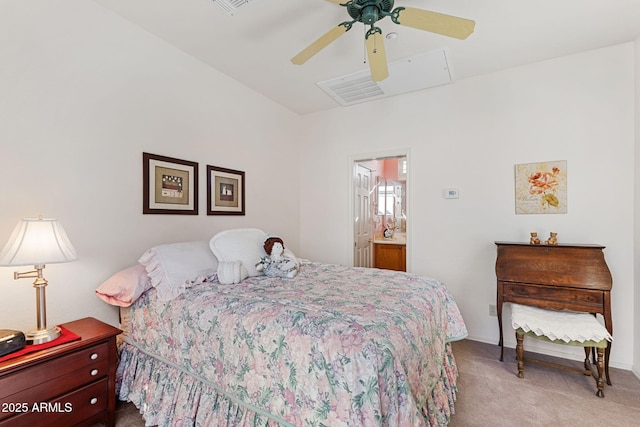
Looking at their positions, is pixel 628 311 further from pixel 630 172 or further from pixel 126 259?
pixel 126 259

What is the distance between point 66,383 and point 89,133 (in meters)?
1.58

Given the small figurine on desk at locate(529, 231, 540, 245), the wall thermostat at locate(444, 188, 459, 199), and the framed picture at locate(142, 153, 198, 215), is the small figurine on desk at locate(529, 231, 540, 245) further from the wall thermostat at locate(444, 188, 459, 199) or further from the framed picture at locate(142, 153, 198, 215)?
the framed picture at locate(142, 153, 198, 215)

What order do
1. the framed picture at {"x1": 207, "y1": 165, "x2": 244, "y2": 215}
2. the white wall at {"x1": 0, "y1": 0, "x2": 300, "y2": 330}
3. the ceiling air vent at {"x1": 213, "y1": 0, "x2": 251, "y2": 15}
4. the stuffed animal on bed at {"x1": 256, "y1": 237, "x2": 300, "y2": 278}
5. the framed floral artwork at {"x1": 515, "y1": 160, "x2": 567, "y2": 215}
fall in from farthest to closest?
the framed picture at {"x1": 207, "y1": 165, "x2": 244, "y2": 215} → the framed floral artwork at {"x1": 515, "y1": 160, "x2": 567, "y2": 215} → the stuffed animal on bed at {"x1": 256, "y1": 237, "x2": 300, "y2": 278} → the ceiling air vent at {"x1": 213, "y1": 0, "x2": 251, "y2": 15} → the white wall at {"x1": 0, "y1": 0, "x2": 300, "y2": 330}

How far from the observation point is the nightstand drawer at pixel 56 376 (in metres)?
1.32

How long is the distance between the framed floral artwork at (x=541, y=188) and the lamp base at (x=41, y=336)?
12.2ft

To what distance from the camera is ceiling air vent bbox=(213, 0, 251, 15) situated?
1.96m

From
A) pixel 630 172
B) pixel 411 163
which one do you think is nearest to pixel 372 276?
pixel 411 163

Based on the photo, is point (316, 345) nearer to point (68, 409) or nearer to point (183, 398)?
point (183, 398)

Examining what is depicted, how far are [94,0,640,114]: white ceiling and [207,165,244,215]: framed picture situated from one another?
42.1 inches

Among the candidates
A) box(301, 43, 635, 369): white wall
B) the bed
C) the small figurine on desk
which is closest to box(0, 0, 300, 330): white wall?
the bed

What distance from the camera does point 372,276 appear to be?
7.54 feet

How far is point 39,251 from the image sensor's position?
146 centimetres

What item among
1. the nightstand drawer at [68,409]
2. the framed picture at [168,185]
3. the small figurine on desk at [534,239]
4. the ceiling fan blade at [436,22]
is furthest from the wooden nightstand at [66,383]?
the small figurine on desk at [534,239]

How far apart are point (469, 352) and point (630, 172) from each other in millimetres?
2132
